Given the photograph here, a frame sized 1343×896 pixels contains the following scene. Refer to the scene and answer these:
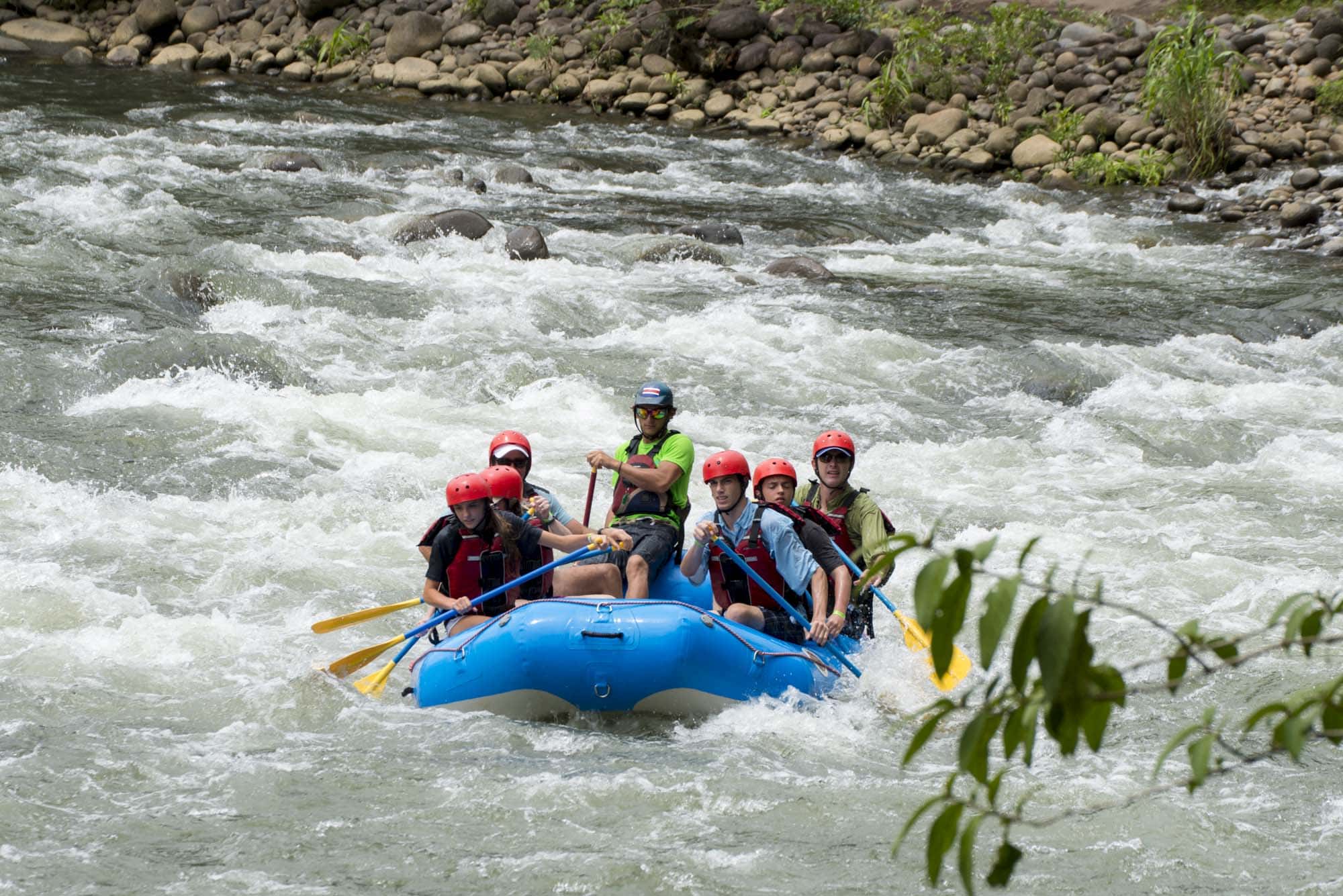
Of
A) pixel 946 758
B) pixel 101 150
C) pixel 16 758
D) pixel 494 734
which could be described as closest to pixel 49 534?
pixel 16 758

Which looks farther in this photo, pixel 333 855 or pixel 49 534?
pixel 49 534

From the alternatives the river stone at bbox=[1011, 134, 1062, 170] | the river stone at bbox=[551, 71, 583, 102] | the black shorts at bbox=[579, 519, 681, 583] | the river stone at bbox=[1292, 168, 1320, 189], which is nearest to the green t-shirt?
the black shorts at bbox=[579, 519, 681, 583]

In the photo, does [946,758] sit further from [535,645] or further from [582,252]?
[582,252]

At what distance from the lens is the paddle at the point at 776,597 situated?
5867mm

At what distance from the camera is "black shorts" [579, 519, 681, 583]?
6.27 metres

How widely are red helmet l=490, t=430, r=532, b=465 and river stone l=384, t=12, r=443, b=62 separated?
17.7 metres

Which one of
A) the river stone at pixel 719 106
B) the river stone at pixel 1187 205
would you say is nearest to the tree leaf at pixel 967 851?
the river stone at pixel 1187 205

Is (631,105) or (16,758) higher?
(631,105)

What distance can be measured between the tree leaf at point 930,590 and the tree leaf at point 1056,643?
0.12 metres

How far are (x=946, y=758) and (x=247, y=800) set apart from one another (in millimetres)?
2412

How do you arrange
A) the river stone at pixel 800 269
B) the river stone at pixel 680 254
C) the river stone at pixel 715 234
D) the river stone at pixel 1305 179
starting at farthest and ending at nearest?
the river stone at pixel 1305 179 → the river stone at pixel 715 234 → the river stone at pixel 680 254 → the river stone at pixel 800 269

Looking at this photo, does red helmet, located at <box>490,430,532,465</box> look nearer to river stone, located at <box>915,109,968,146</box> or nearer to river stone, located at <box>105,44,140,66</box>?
river stone, located at <box>915,109,968,146</box>

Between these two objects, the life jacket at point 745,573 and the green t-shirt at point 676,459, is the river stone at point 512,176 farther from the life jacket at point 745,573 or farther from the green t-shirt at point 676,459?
the life jacket at point 745,573

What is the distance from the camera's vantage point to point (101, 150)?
15.8 m
